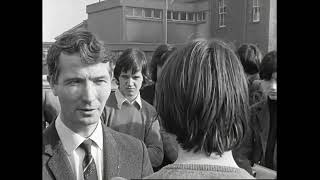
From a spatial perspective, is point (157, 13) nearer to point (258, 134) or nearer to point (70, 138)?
point (258, 134)

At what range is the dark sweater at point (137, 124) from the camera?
2.41m

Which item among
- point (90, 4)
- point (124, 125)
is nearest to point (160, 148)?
point (124, 125)

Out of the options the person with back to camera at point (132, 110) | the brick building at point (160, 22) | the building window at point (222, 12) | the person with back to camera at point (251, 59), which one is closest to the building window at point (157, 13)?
the brick building at point (160, 22)

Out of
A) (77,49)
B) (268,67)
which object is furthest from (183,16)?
(77,49)

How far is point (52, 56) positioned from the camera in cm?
170

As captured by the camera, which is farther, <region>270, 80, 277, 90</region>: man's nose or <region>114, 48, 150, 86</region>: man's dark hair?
<region>114, 48, 150, 86</region>: man's dark hair

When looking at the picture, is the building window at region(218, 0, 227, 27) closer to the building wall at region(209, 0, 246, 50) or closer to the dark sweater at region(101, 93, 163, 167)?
the building wall at region(209, 0, 246, 50)

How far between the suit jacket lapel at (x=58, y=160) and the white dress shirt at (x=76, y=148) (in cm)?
2

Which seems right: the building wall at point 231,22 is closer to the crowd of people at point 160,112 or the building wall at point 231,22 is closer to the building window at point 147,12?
the crowd of people at point 160,112

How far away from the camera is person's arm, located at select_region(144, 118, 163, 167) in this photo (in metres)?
2.39

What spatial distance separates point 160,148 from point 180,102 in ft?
4.32

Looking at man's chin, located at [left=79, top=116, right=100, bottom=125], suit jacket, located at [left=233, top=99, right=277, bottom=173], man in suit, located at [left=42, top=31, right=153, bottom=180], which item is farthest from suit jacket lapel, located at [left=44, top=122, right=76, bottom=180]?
suit jacket, located at [left=233, top=99, right=277, bottom=173]
